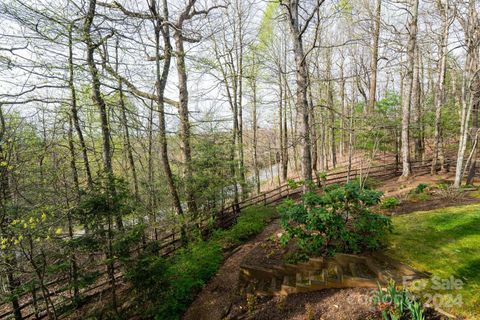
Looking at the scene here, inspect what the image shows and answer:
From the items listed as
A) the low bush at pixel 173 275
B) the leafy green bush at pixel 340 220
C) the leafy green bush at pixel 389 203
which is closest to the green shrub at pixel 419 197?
the leafy green bush at pixel 389 203

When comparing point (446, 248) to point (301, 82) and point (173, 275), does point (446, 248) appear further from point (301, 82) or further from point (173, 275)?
point (173, 275)

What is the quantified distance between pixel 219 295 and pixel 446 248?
184 inches

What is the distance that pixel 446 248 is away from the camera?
3.81 metres

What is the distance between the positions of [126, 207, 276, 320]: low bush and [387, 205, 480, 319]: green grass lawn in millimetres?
4463

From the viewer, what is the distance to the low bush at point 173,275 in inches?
176

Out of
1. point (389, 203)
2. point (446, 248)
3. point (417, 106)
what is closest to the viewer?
point (446, 248)

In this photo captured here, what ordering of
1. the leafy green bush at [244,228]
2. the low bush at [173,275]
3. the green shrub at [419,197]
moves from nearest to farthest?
the low bush at [173,275] → the green shrub at [419,197] → the leafy green bush at [244,228]

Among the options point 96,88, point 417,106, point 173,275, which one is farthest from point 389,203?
point 417,106

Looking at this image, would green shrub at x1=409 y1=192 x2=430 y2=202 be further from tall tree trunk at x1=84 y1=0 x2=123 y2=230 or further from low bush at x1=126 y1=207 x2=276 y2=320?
tall tree trunk at x1=84 y1=0 x2=123 y2=230

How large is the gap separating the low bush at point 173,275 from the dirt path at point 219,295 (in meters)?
0.18

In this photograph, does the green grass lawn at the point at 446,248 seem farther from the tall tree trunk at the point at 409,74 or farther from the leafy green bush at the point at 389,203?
the tall tree trunk at the point at 409,74

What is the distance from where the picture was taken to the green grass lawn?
283 cm

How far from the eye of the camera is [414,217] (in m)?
5.22

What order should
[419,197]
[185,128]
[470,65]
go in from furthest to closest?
[185,128]
[419,197]
[470,65]
